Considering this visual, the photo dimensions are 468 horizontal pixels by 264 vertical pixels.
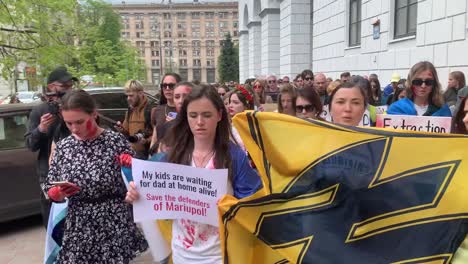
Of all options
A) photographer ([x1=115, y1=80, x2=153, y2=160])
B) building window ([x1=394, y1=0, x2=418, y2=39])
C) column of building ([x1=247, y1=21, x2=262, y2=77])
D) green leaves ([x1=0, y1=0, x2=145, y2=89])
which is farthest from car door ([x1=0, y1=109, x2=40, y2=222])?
column of building ([x1=247, y1=21, x2=262, y2=77])

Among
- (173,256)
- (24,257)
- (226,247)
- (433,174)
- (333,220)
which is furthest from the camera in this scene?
(24,257)

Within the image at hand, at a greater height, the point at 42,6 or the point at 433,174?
the point at 42,6

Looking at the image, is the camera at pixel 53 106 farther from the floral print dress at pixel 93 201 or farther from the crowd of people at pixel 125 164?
the floral print dress at pixel 93 201

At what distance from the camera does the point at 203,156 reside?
272 cm

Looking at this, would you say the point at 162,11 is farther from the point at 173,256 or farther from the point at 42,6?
the point at 173,256

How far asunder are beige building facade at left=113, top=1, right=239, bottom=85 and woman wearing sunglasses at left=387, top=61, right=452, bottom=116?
132 m

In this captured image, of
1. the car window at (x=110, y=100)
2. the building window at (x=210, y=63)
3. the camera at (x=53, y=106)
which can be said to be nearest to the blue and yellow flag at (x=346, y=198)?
the camera at (x=53, y=106)

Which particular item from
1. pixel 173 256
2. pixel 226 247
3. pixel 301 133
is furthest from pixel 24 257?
pixel 301 133

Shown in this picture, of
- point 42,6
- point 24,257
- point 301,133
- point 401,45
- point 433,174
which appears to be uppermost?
point 42,6

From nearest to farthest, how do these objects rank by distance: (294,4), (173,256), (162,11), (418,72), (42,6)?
1. (173,256)
2. (418,72)
3. (42,6)
4. (294,4)
5. (162,11)

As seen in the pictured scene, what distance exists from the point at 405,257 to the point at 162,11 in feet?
466

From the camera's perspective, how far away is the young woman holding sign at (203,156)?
2568 mm

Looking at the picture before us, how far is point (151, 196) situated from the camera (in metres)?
2.72

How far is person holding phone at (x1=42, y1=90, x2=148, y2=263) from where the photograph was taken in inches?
118
